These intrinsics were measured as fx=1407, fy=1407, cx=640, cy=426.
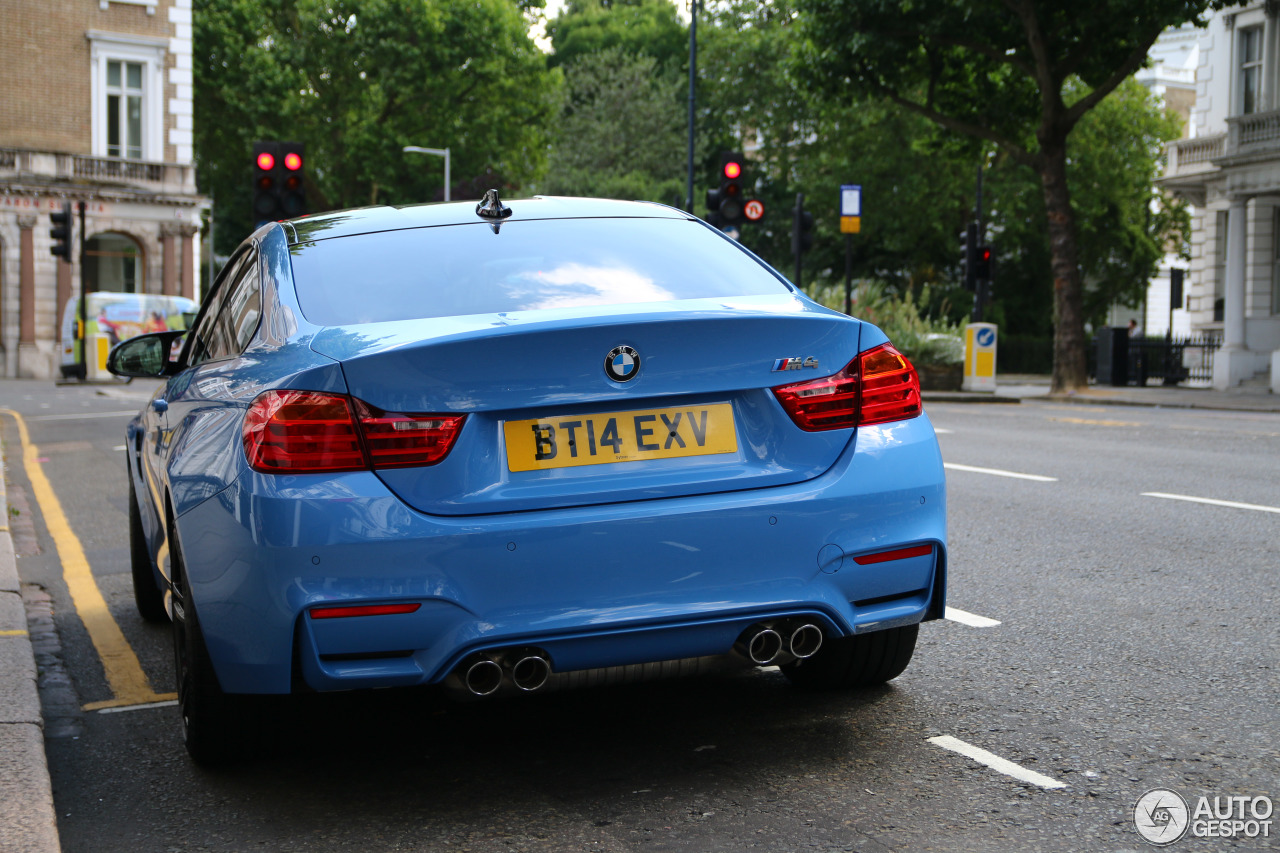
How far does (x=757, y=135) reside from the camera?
56438 millimetres

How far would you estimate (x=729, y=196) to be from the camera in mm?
21625

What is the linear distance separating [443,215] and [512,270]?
23.1 inches

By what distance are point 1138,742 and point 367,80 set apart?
53.4m

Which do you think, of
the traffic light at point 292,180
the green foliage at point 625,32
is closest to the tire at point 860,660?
the traffic light at point 292,180

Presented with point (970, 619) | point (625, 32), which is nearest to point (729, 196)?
point (970, 619)

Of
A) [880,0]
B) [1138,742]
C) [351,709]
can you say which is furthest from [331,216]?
[880,0]

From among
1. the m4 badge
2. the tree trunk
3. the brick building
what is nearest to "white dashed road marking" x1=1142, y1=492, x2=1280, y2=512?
the m4 badge

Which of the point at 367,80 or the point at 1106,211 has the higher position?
the point at 367,80

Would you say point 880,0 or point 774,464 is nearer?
point 774,464

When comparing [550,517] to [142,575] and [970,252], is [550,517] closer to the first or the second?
[142,575]

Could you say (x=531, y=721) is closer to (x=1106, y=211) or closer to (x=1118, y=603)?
(x=1118, y=603)

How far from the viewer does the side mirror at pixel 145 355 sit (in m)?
5.35

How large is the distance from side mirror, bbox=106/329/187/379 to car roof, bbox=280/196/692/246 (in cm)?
94

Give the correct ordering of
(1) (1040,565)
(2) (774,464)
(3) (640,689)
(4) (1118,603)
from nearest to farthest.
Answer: (2) (774,464)
(3) (640,689)
(4) (1118,603)
(1) (1040,565)
